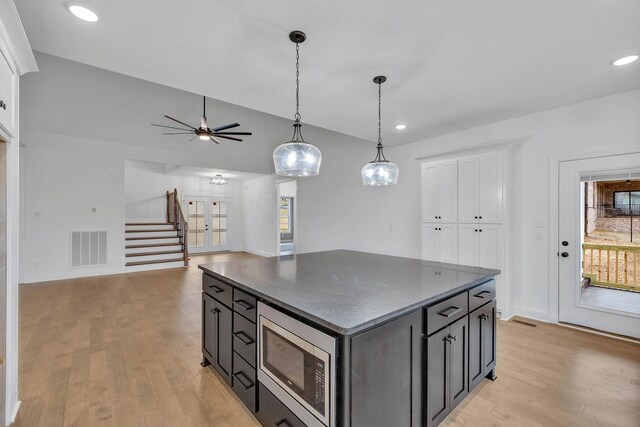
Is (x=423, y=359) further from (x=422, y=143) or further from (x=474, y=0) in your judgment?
(x=422, y=143)

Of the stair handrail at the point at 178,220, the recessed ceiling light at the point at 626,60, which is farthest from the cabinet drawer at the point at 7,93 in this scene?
the stair handrail at the point at 178,220

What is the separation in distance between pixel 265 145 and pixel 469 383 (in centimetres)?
669

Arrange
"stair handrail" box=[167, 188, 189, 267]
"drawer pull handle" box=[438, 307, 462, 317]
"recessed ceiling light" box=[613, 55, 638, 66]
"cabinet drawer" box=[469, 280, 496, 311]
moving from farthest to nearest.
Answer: "stair handrail" box=[167, 188, 189, 267] → "recessed ceiling light" box=[613, 55, 638, 66] → "cabinet drawer" box=[469, 280, 496, 311] → "drawer pull handle" box=[438, 307, 462, 317]

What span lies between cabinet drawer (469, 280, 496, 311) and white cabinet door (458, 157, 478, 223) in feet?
5.86

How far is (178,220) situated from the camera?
827 cm

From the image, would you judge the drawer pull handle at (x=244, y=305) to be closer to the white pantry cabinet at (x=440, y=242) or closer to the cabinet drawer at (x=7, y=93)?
the cabinet drawer at (x=7, y=93)

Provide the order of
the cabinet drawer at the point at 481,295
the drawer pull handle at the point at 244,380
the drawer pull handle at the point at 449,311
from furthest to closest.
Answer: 1. the cabinet drawer at the point at 481,295
2. the drawer pull handle at the point at 244,380
3. the drawer pull handle at the point at 449,311

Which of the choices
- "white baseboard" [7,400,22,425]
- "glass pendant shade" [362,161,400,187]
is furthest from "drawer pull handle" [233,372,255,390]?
"glass pendant shade" [362,161,400,187]

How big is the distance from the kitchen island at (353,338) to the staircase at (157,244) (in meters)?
5.19

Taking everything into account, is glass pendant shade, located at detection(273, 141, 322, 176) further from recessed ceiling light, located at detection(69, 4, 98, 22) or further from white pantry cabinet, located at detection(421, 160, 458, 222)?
white pantry cabinet, located at detection(421, 160, 458, 222)

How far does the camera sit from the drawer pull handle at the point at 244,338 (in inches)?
68.9

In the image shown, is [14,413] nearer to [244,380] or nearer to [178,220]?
[244,380]

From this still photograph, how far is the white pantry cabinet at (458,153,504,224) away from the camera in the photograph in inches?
139

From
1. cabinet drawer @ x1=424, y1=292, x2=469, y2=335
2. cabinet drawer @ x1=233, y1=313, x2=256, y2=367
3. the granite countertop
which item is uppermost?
the granite countertop
